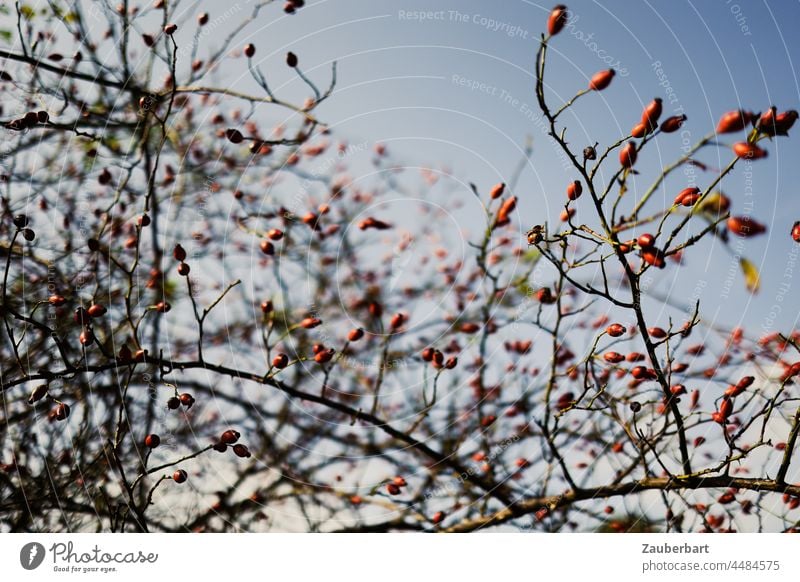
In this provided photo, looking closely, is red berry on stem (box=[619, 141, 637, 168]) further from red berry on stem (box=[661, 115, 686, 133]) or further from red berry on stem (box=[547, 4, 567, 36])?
red berry on stem (box=[547, 4, 567, 36])

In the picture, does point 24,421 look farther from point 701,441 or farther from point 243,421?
point 701,441

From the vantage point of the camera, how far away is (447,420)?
2.15m

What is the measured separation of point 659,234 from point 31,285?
187cm

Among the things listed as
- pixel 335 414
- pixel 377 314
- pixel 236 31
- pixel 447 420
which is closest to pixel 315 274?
pixel 377 314
